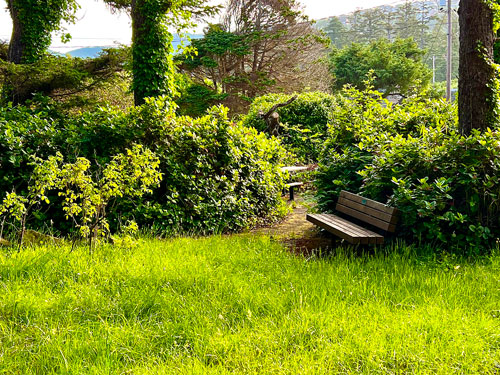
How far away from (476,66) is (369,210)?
2.49 m

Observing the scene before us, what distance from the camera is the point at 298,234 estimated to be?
21.0ft

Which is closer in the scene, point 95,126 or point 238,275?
point 238,275

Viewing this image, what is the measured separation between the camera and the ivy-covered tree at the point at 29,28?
11.0 m

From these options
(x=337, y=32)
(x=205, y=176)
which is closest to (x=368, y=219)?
(x=205, y=176)

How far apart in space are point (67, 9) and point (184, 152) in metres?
8.48

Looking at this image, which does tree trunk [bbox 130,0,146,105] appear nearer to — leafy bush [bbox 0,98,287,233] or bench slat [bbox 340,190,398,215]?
leafy bush [bbox 0,98,287,233]

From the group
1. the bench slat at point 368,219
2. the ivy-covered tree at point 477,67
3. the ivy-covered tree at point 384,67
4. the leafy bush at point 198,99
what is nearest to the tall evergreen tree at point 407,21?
the ivy-covered tree at point 384,67

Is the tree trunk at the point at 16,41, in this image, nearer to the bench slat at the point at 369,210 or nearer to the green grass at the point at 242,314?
the green grass at the point at 242,314

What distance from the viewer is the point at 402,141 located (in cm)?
537

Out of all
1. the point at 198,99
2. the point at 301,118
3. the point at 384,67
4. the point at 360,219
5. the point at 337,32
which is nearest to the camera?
the point at 360,219

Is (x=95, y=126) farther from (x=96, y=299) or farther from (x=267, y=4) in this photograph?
(x=267, y=4)

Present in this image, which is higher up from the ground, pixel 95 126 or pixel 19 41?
pixel 19 41

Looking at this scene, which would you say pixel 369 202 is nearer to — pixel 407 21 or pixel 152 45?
pixel 152 45

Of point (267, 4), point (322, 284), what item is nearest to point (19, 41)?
point (322, 284)
